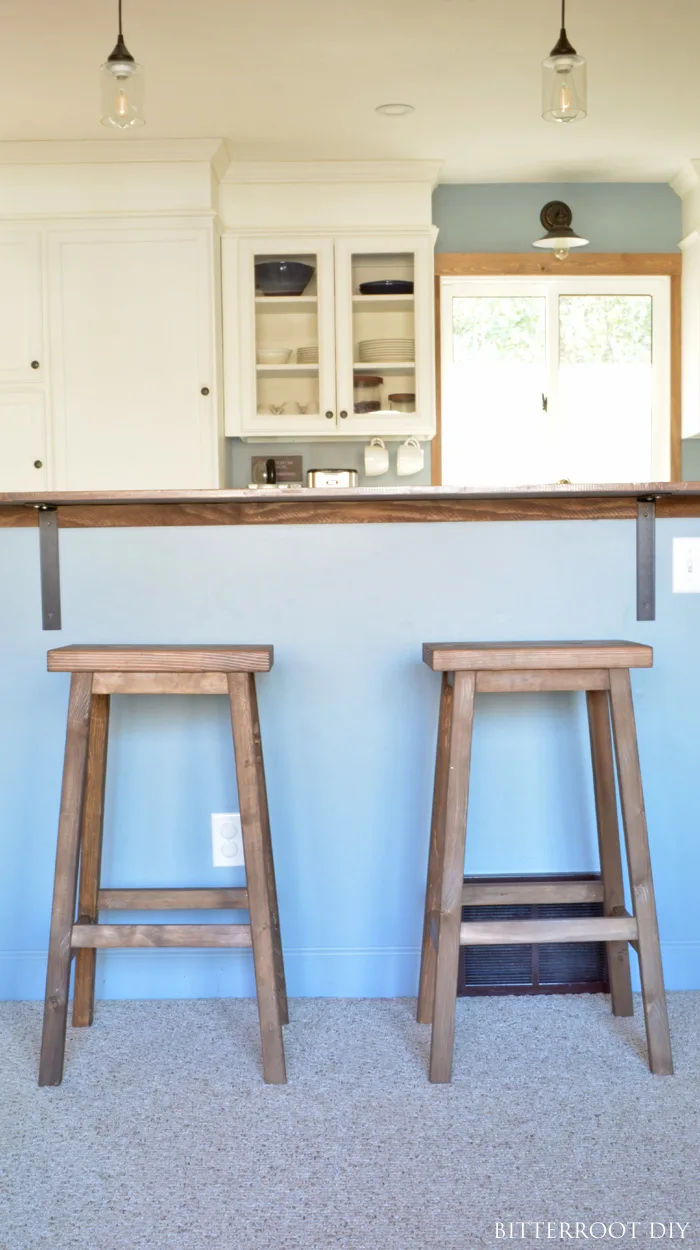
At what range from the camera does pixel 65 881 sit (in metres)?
1.78

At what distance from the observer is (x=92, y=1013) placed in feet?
6.68

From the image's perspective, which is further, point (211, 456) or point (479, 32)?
point (211, 456)

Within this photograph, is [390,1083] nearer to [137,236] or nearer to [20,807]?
[20,807]

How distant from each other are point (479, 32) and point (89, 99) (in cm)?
129

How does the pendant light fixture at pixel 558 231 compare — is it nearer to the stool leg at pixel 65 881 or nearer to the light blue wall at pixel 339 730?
the light blue wall at pixel 339 730

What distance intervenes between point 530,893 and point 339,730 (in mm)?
479

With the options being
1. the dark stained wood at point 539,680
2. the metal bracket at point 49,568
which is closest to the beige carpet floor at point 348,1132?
the dark stained wood at point 539,680

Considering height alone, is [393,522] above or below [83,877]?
above

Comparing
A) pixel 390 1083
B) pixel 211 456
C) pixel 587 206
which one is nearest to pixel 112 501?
pixel 390 1083

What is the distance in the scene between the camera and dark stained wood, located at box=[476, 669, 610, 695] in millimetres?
1812

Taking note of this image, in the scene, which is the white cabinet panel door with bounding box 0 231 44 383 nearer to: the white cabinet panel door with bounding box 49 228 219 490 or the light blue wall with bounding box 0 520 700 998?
the white cabinet panel door with bounding box 49 228 219 490

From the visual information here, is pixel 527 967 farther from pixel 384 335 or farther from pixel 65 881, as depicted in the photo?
pixel 384 335

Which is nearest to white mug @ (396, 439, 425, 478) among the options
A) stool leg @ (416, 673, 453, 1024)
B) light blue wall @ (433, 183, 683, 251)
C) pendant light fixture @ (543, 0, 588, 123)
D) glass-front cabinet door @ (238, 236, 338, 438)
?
glass-front cabinet door @ (238, 236, 338, 438)

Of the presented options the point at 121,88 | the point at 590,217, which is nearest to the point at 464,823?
the point at 121,88
